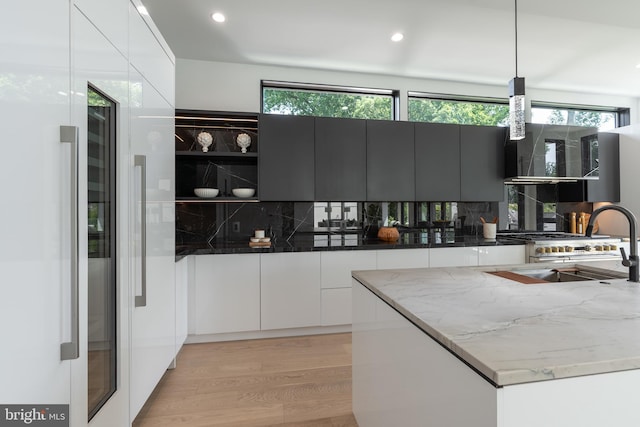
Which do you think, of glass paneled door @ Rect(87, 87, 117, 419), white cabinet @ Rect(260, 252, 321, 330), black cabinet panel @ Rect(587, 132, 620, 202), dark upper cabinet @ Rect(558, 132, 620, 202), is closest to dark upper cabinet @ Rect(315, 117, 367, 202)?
white cabinet @ Rect(260, 252, 321, 330)

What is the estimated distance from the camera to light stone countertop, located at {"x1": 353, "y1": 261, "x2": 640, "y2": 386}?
29.0 inches

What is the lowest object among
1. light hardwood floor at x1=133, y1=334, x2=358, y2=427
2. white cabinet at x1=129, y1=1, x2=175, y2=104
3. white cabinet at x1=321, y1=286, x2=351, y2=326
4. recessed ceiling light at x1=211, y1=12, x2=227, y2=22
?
light hardwood floor at x1=133, y1=334, x2=358, y2=427

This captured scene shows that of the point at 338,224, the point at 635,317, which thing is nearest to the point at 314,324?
the point at 338,224

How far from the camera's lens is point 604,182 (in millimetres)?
4098

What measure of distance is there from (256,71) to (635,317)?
3.68m

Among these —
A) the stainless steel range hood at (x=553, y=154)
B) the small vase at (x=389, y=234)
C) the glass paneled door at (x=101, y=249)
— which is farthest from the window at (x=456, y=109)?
the glass paneled door at (x=101, y=249)

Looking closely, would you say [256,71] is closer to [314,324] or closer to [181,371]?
[314,324]

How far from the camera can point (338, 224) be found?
3.74m

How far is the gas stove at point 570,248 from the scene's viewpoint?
11.2ft

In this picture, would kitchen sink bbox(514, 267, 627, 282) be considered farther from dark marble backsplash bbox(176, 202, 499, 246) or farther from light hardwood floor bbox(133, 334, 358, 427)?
dark marble backsplash bbox(176, 202, 499, 246)

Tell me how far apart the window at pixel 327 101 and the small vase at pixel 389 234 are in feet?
4.64

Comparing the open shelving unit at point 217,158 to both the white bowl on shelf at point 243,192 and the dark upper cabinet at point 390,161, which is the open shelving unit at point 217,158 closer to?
the white bowl on shelf at point 243,192

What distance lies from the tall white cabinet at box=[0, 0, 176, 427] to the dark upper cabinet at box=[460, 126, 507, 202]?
326cm

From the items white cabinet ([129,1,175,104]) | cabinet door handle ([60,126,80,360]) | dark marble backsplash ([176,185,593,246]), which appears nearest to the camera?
cabinet door handle ([60,126,80,360])
